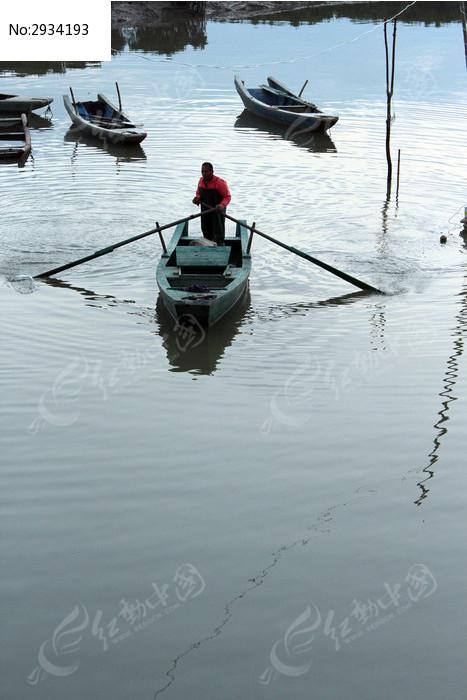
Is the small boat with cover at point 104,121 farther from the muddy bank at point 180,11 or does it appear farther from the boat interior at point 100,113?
the muddy bank at point 180,11

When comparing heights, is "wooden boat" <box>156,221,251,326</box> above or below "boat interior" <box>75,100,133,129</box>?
below

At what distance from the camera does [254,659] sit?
4.58 meters

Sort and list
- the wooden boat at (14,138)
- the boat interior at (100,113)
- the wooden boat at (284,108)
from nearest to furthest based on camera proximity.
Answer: the wooden boat at (14,138) → the boat interior at (100,113) → the wooden boat at (284,108)

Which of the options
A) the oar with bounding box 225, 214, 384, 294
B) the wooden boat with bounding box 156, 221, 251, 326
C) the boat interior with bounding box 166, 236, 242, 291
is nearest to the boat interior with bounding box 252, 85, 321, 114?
the wooden boat with bounding box 156, 221, 251, 326

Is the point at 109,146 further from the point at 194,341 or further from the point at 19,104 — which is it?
the point at 194,341

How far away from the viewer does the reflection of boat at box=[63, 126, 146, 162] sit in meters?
18.8

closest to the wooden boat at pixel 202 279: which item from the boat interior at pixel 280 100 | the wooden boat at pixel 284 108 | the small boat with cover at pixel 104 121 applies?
the small boat with cover at pixel 104 121

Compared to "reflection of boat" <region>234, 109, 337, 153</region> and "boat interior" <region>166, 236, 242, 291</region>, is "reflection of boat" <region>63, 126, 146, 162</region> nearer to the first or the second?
"reflection of boat" <region>234, 109, 337, 153</region>

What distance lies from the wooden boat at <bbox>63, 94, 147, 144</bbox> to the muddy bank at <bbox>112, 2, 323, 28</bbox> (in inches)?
656

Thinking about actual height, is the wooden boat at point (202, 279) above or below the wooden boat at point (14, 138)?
below

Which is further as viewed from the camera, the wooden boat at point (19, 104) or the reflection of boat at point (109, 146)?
the wooden boat at point (19, 104)

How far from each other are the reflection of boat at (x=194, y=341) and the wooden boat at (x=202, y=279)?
177 millimetres

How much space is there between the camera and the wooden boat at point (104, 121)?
18.8m

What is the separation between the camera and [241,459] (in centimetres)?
671
